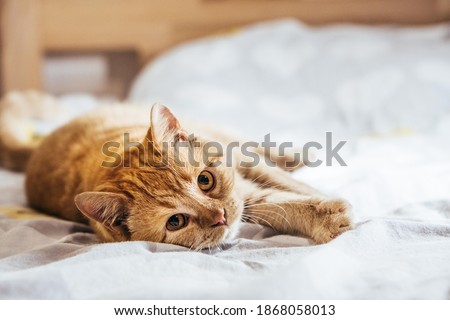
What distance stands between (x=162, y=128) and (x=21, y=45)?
192 centimetres

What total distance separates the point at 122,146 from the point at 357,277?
74 cm

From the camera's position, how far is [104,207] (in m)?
1.13

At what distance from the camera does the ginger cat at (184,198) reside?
1132 millimetres

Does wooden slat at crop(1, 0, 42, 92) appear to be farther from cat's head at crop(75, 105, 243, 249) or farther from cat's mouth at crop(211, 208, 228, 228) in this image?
cat's mouth at crop(211, 208, 228, 228)

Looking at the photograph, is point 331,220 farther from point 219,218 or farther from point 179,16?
point 179,16

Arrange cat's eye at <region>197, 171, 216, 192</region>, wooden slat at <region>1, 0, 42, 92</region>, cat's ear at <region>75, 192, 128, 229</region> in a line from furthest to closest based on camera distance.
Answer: wooden slat at <region>1, 0, 42, 92</region>, cat's eye at <region>197, 171, 216, 192</region>, cat's ear at <region>75, 192, 128, 229</region>

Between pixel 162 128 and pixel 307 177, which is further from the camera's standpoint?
pixel 307 177

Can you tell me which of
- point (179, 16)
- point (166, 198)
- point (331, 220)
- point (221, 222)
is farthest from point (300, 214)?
point (179, 16)

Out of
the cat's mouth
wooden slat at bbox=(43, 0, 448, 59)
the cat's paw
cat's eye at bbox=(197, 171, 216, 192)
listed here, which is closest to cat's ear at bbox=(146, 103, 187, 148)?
cat's eye at bbox=(197, 171, 216, 192)

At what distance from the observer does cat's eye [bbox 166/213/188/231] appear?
3.77 ft

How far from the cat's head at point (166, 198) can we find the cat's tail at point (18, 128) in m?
0.92

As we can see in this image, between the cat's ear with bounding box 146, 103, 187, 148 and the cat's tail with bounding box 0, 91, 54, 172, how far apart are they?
958mm
